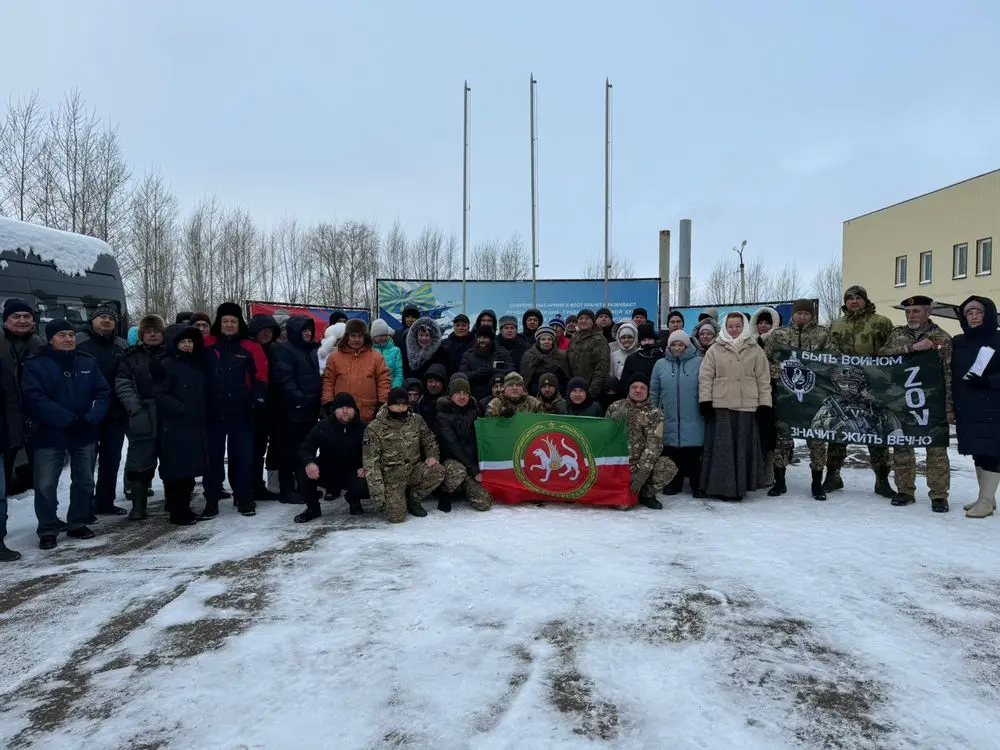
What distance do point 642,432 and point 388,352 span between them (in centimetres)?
281

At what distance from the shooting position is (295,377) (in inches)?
250

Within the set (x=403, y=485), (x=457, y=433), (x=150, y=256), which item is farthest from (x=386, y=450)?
(x=150, y=256)

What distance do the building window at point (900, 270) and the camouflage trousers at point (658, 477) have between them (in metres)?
30.8

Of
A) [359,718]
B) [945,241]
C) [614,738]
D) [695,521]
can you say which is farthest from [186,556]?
[945,241]

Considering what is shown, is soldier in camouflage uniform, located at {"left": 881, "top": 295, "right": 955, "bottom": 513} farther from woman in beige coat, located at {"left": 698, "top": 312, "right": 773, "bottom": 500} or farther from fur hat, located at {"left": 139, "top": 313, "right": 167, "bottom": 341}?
fur hat, located at {"left": 139, "top": 313, "right": 167, "bottom": 341}

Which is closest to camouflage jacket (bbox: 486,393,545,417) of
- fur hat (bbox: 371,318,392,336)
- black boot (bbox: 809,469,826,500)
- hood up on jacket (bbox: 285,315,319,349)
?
fur hat (bbox: 371,318,392,336)

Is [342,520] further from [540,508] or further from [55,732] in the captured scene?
[55,732]

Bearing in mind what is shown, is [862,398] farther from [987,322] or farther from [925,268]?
[925,268]

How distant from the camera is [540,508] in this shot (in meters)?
5.99

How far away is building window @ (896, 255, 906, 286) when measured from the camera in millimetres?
30750

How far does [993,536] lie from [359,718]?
505 cm

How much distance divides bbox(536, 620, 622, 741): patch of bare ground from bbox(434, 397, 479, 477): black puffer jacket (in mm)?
2902

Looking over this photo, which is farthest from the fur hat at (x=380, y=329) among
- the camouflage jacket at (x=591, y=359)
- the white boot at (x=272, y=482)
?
the camouflage jacket at (x=591, y=359)

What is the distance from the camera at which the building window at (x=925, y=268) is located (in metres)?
29.2
